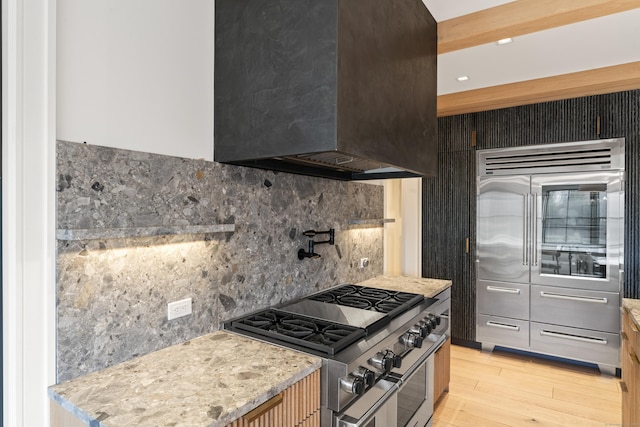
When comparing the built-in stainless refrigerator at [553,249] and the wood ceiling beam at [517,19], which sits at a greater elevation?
the wood ceiling beam at [517,19]

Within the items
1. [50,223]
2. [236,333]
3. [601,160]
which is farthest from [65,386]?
[601,160]

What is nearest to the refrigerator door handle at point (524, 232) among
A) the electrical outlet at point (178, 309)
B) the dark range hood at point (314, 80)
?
the dark range hood at point (314, 80)

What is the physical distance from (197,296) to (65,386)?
571 millimetres

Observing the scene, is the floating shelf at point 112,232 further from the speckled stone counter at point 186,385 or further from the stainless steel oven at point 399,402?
the stainless steel oven at point 399,402

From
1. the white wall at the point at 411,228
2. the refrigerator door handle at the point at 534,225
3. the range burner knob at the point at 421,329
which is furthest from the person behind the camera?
the white wall at the point at 411,228

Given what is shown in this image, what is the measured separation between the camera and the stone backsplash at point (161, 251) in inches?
49.3

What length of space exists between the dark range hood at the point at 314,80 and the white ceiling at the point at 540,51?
520 mm

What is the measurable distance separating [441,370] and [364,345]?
1.53m

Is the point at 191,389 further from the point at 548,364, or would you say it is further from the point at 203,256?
the point at 548,364

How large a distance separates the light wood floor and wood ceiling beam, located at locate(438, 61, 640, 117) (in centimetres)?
263

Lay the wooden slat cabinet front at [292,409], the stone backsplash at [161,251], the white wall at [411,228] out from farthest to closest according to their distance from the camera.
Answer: the white wall at [411,228] → the stone backsplash at [161,251] → the wooden slat cabinet front at [292,409]

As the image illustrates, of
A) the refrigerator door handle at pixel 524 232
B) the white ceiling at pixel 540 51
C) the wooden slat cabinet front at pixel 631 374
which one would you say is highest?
the white ceiling at pixel 540 51

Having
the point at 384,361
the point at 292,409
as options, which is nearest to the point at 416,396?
the point at 384,361

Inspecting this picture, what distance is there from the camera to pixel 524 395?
299cm
